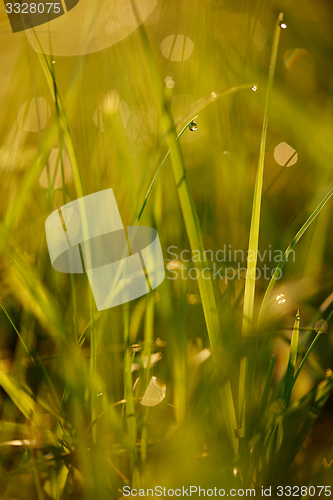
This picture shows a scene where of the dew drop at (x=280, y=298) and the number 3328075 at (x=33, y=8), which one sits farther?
the number 3328075 at (x=33, y=8)

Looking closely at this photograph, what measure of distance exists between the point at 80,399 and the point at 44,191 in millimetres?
349

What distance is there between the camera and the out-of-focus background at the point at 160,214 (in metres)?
0.34

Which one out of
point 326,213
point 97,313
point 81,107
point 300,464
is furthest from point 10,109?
point 300,464

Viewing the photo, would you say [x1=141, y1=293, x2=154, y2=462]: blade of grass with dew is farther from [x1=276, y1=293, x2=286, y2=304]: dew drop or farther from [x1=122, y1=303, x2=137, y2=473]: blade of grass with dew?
[x1=276, y1=293, x2=286, y2=304]: dew drop

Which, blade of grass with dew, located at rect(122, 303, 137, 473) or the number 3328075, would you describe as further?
the number 3328075

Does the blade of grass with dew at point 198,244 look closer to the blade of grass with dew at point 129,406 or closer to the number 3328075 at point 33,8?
the blade of grass with dew at point 129,406

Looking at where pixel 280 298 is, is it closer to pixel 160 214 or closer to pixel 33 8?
pixel 160 214

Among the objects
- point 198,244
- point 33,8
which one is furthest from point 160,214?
point 33,8

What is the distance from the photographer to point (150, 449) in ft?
1.10

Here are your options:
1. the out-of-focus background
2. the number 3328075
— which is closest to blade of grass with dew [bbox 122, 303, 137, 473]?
the out-of-focus background

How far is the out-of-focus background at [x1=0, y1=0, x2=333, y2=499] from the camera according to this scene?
0.34 m

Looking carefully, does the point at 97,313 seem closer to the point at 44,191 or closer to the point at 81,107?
the point at 44,191

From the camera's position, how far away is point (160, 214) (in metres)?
0.44

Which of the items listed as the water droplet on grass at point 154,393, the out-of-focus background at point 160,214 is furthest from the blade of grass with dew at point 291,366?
the water droplet on grass at point 154,393
